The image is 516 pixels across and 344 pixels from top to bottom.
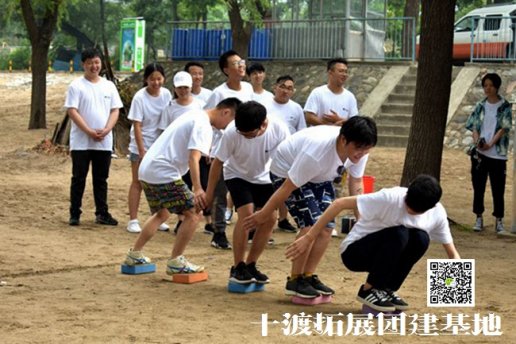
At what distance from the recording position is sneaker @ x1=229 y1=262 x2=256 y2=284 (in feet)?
26.8

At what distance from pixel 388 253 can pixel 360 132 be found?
0.81 metres

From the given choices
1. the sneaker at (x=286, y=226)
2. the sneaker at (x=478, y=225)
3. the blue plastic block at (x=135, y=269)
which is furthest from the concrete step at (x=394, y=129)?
the blue plastic block at (x=135, y=269)

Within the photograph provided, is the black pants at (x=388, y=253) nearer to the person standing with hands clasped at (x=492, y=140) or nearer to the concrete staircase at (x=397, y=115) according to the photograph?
the person standing with hands clasped at (x=492, y=140)

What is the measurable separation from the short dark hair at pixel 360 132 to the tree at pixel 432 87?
19.9 ft

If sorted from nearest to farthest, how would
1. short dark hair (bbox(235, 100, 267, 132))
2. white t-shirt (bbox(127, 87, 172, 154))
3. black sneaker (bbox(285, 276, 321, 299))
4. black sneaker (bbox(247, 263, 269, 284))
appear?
black sneaker (bbox(285, 276, 321, 299)) < short dark hair (bbox(235, 100, 267, 132)) < black sneaker (bbox(247, 263, 269, 284)) < white t-shirt (bbox(127, 87, 172, 154))

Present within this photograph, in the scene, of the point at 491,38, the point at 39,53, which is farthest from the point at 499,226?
the point at 39,53

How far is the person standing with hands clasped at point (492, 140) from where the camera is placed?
1213 centimetres

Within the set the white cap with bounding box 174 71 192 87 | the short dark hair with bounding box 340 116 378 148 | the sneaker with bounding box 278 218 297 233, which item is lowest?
the sneaker with bounding box 278 218 297 233

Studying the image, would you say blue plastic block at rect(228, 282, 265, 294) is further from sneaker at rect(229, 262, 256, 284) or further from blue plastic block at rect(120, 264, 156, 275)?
blue plastic block at rect(120, 264, 156, 275)

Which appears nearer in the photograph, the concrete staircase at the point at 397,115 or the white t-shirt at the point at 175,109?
the white t-shirt at the point at 175,109

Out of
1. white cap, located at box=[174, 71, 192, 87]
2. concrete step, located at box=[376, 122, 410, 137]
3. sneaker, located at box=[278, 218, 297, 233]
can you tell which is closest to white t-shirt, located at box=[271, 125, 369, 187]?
white cap, located at box=[174, 71, 192, 87]

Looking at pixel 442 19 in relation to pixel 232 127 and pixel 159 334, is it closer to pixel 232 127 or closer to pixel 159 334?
pixel 232 127

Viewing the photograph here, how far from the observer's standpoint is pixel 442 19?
1303 centimetres

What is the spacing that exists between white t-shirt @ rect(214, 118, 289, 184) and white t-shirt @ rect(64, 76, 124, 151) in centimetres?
375
